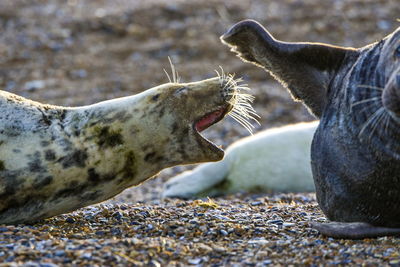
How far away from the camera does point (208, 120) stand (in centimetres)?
630

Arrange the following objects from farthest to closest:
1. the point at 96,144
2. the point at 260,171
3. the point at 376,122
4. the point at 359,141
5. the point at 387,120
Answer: the point at 260,171 < the point at 96,144 < the point at 359,141 < the point at 376,122 < the point at 387,120

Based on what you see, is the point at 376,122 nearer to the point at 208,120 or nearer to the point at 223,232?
the point at 223,232

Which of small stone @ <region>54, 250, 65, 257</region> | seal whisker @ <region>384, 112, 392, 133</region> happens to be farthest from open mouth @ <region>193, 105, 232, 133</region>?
small stone @ <region>54, 250, 65, 257</region>

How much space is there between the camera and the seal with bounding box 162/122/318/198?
9281 mm

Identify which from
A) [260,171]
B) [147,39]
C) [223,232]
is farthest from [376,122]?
[147,39]

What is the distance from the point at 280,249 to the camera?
522cm

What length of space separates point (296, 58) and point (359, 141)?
115 cm

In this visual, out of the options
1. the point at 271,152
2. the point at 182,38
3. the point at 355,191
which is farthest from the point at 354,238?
the point at 182,38

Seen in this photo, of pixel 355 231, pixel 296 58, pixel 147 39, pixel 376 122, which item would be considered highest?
pixel 147 39

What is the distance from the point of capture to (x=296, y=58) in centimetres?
643

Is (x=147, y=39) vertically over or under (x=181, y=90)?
over

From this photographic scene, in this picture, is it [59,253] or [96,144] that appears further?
[96,144]

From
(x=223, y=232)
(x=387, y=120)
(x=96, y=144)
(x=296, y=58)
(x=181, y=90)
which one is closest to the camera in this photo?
(x=387, y=120)

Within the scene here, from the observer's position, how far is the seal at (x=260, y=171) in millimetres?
9281
